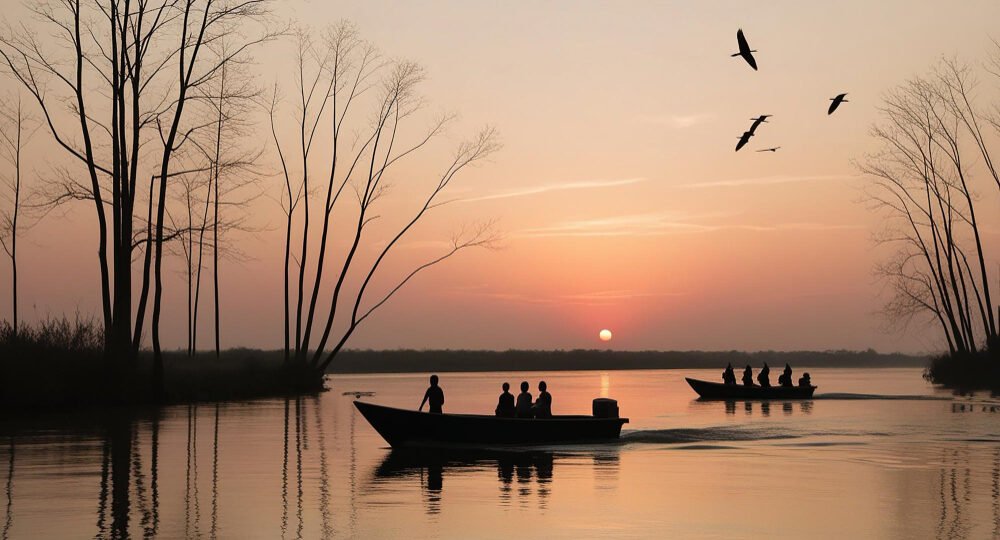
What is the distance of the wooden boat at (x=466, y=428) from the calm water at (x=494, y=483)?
27.0 inches

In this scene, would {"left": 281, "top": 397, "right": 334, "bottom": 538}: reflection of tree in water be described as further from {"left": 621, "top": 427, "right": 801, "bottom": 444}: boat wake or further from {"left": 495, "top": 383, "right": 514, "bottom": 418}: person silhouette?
{"left": 621, "top": 427, "right": 801, "bottom": 444}: boat wake

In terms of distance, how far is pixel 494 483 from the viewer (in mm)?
20844

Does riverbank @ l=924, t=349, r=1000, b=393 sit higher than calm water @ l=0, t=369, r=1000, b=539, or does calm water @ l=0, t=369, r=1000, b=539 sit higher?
riverbank @ l=924, t=349, r=1000, b=393

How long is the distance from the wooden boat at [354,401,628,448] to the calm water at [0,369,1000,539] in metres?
0.69

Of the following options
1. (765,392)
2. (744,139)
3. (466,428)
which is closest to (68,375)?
(466,428)

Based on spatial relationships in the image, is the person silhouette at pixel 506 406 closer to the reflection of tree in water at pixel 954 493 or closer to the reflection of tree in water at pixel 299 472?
the reflection of tree in water at pixel 299 472

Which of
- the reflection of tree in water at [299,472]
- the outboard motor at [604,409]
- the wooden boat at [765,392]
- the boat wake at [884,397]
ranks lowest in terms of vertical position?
the boat wake at [884,397]

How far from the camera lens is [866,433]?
34688 millimetres

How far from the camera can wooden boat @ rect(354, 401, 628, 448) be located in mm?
27922

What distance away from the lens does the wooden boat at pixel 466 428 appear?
27.9 meters

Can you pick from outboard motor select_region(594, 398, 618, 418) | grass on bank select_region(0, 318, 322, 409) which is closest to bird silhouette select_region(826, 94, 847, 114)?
outboard motor select_region(594, 398, 618, 418)

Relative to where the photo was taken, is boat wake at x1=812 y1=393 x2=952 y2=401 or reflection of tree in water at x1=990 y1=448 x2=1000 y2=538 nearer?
reflection of tree in water at x1=990 y1=448 x2=1000 y2=538

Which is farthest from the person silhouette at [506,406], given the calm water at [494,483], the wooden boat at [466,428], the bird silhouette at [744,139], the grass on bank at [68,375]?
the grass on bank at [68,375]

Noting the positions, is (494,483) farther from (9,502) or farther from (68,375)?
(68,375)
